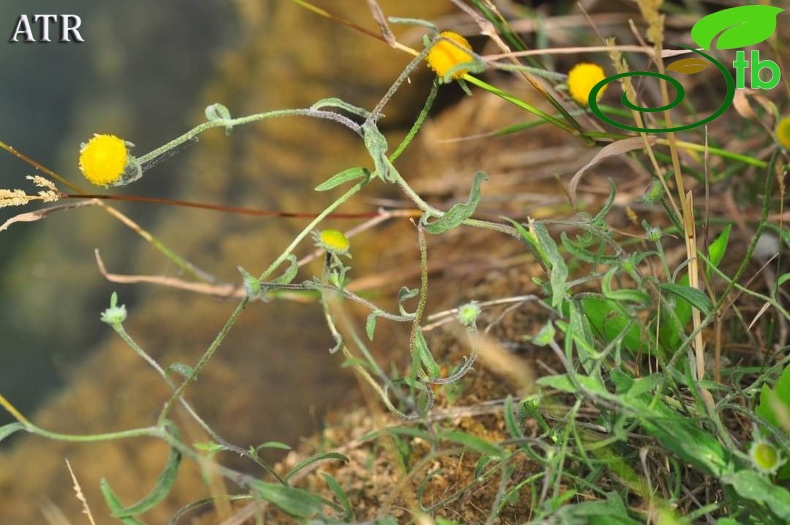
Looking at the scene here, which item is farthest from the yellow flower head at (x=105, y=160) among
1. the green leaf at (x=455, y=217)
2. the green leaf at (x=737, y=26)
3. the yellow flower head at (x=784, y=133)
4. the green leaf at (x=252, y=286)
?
the green leaf at (x=737, y=26)

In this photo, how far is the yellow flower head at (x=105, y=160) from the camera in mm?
649

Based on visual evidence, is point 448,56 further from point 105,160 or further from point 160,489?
point 160,489

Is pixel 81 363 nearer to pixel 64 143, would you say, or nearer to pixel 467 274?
pixel 64 143

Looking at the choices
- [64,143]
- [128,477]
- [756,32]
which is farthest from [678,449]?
[64,143]

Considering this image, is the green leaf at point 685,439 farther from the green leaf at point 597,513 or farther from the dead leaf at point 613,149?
the dead leaf at point 613,149

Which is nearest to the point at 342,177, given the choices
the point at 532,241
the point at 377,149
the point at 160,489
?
the point at 377,149

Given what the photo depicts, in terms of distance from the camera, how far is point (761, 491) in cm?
57

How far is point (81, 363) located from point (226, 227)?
1.20ft

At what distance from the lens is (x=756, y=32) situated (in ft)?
3.09

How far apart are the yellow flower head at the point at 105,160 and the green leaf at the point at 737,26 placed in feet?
2.26

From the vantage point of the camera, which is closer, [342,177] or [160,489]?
[160,489]

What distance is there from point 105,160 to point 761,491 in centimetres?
58

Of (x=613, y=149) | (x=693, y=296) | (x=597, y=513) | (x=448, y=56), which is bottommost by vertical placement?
(x=597, y=513)

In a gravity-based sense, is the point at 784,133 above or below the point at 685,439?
above
